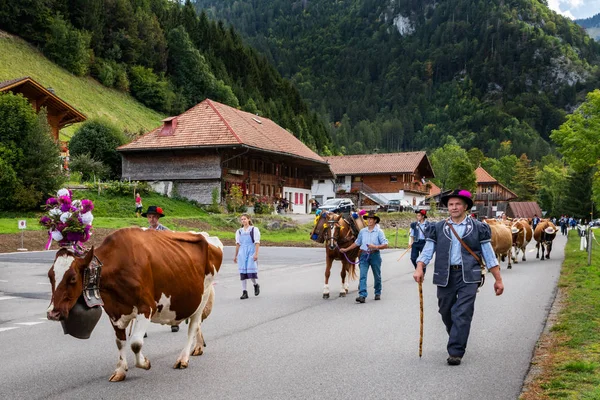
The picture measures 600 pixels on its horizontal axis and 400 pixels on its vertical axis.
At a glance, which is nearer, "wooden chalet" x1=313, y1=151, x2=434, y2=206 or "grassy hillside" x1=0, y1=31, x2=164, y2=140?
"grassy hillside" x1=0, y1=31, x2=164, y2=140

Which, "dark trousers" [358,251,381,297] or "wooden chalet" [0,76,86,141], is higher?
"wooden chalet" [0,76,86,141]

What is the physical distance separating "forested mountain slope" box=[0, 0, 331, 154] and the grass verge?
77.3m

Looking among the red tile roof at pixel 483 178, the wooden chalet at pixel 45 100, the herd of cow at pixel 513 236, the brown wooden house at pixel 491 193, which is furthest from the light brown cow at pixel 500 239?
the red tile roof at pixel 483 178

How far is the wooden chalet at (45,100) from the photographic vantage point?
4391 cm

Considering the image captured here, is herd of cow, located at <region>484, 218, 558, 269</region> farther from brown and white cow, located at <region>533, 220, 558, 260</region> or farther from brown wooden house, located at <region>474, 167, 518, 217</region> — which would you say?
brown wooden house, located at <region>474, 167, 518, 217</region>

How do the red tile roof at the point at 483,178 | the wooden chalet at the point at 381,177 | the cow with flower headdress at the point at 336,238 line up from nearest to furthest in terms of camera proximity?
1. the cow with flower headdress at the point at 336,238
2. the wooden chalet at the point at 381,177
3. the red tile roof at the point at 483,178

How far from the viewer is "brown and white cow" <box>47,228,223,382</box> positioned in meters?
6.05

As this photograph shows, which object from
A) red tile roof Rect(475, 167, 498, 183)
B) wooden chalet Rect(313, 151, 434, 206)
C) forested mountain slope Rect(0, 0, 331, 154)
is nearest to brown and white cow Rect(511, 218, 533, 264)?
wooden chalet Rect(313, 151, 434, 206)

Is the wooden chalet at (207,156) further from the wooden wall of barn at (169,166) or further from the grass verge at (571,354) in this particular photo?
the grass verge at (571,354)

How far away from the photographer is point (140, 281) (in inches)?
253

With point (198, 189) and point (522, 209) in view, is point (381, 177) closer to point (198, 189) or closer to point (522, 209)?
point (198, 189)

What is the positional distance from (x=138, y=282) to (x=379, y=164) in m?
79.6

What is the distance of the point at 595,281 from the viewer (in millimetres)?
16016

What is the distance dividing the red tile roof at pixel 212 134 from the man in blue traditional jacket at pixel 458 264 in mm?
42652
